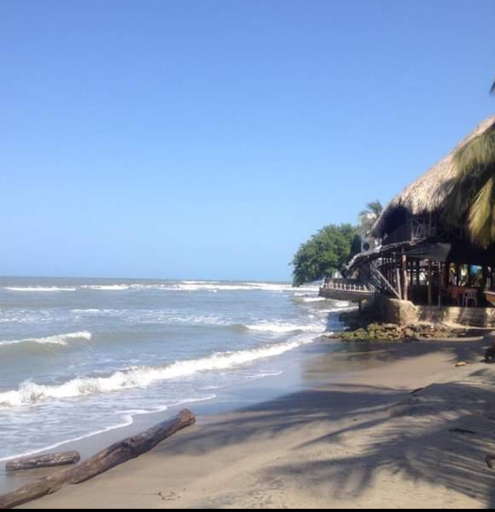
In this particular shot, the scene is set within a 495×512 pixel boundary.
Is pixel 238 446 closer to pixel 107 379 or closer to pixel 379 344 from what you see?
pixel 107 379

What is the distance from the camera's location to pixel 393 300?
884 inches

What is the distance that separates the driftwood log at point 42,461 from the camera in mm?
6746

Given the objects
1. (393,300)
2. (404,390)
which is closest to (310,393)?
(404,390)

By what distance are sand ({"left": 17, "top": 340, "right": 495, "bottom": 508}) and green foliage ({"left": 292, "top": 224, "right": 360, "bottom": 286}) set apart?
156ft

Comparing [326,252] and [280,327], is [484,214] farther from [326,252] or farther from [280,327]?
[326,252]

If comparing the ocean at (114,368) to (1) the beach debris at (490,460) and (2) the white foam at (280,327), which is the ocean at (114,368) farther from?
(1) the beach debris at (490,460)

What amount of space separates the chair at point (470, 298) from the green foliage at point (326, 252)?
34746mm

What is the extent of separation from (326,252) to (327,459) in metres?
52.8

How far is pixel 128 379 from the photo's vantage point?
13.1 meters

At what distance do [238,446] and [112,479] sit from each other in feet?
6.08

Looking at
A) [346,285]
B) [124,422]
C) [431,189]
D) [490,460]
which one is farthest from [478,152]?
[346,285]

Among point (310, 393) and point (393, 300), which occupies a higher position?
point (393, 300)

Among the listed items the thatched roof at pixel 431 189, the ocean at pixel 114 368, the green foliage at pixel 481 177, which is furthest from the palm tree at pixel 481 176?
the ocean at pixel 114 368

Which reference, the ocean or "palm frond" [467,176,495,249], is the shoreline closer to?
the ocean
